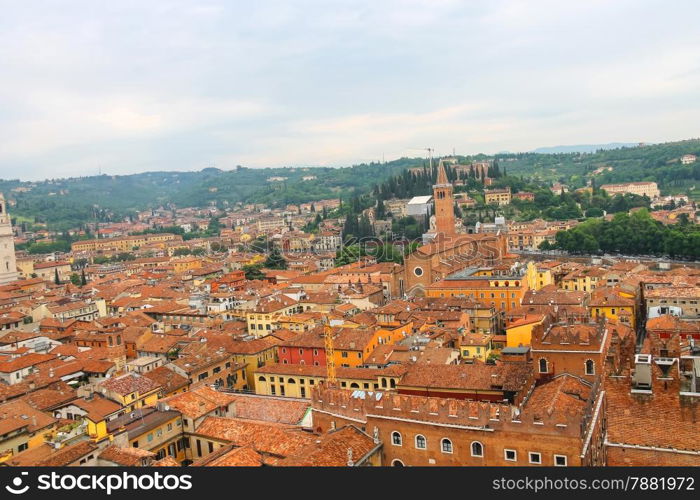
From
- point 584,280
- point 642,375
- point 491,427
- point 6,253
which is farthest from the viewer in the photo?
point 6,253

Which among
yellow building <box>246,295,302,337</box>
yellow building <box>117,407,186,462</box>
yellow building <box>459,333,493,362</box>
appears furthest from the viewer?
yellow building <box>246,295,302,337</box>

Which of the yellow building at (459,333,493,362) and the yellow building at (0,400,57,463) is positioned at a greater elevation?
the yellow building at (0,400,57,463)

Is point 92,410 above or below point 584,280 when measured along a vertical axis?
above

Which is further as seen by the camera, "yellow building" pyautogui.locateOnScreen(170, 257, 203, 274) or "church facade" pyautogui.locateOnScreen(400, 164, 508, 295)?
"yellow building" pyautogui.locateOnScreen(170, 257, 203, 274)

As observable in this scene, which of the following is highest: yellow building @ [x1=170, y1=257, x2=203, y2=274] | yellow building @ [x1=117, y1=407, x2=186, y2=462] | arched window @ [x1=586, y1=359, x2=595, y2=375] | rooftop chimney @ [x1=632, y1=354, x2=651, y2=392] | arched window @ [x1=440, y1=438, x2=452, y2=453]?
rooftop chimney @ [x1=632, y1=354, x2=651, y2=392]

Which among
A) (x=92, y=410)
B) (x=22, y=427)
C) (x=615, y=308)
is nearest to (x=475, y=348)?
(x=615, y=308)

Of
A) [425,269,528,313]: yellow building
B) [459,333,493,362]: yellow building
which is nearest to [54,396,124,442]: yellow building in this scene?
[459,333,493,362]: yellow building

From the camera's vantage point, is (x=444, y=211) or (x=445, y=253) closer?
(x=445, y=253)

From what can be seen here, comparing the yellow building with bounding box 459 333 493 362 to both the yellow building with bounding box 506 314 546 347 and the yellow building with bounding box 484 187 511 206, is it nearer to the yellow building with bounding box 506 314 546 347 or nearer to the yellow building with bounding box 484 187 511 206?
the yellow building with bounding box 506 314 546 347

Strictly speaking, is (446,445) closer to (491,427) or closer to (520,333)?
(491,427)
